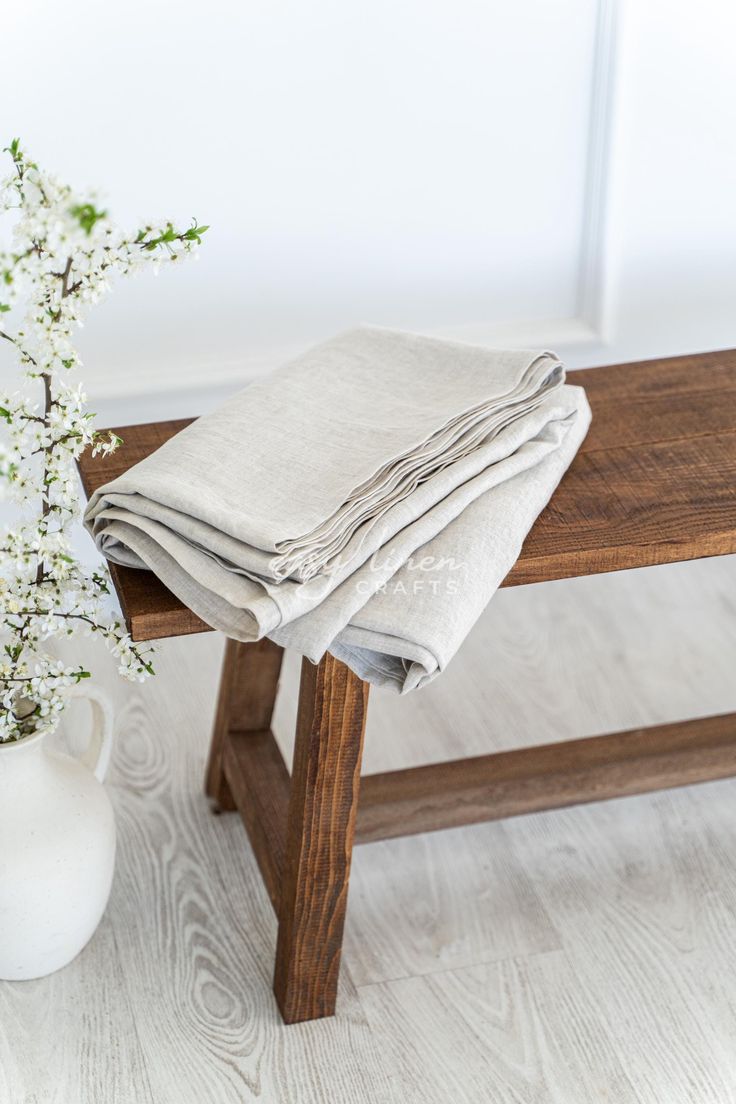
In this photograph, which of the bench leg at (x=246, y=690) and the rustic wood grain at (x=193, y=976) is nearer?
the rustic wood grain at (x=193, y=976)

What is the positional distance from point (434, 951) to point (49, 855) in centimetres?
44

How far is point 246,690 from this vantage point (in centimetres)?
150

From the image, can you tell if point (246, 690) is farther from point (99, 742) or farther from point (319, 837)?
point (319, 837)

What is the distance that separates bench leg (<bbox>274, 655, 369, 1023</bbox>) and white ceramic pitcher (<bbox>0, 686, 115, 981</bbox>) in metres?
0.20

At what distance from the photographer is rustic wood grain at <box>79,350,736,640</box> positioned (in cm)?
112

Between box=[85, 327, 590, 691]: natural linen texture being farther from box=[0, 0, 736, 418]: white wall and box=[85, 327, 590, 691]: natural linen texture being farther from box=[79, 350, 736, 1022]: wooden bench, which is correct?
box=[0, 0, 736, 418]: white wall

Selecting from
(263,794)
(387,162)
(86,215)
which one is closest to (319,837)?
(263,794)

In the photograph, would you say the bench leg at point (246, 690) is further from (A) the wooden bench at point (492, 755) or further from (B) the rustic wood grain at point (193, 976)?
(B) the rustic wood grain at point (193, 976)

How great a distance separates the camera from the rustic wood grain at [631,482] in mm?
1117

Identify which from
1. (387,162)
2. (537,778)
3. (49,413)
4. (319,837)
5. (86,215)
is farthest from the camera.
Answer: (387,162)

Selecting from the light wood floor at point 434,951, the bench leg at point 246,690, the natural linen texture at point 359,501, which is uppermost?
the natural linen texture at point 359,501

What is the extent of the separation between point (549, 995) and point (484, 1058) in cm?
11

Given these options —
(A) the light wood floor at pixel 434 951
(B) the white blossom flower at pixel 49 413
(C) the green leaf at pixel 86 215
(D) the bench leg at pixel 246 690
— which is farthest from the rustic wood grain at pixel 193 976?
(C) the green leaf at pixel 86 215

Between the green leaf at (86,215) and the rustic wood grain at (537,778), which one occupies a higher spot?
the green leaf at (86,215)
